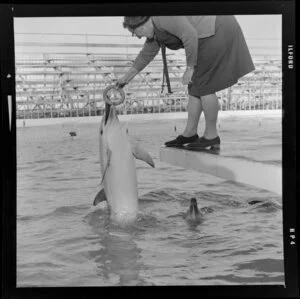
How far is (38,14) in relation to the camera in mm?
2160

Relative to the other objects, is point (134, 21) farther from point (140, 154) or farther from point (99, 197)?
point (99, 197)

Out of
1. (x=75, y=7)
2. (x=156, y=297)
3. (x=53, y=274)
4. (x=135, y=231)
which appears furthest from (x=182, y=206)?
(x=75, y=7)

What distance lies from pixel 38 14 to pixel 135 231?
0.80m

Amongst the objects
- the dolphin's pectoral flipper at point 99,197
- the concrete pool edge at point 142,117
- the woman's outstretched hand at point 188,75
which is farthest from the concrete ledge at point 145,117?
the dolphin's pectoral flipper at point 99,197

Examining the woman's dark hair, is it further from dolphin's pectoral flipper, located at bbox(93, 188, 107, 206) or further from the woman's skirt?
dolphin's pectoral flipper, located at bbox(93, 188, 107, 206)

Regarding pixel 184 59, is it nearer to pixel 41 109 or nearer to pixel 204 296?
pixel 41 109

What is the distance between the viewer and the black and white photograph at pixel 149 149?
2.16 metres

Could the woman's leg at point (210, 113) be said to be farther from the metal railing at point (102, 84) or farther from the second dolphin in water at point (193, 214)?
the second dolphin in water at point (193, 214)

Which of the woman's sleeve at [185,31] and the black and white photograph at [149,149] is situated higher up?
the woman's sleeve at [185,31]

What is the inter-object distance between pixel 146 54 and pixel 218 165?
46cm

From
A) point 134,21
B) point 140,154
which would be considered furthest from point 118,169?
point 134,21

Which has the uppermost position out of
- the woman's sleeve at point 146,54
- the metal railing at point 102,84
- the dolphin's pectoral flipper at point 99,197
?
the woman's sleeve at point 146,54

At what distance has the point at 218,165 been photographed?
2.24 m

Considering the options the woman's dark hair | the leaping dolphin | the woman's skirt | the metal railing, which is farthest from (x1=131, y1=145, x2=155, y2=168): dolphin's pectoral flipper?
the woman's dark hair
